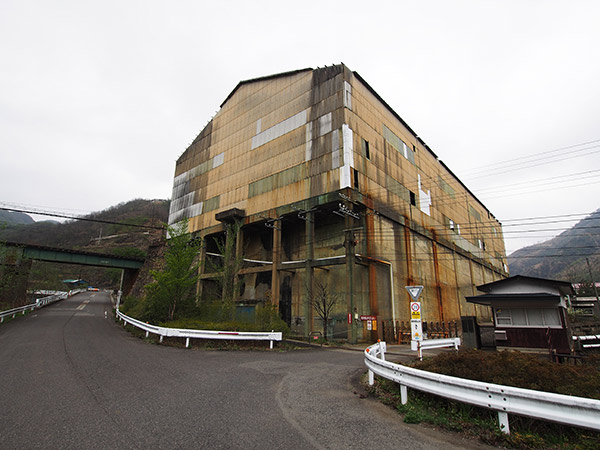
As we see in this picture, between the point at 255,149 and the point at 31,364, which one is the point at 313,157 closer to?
the point at 255,149

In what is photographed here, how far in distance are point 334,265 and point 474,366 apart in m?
21.9

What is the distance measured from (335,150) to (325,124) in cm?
325

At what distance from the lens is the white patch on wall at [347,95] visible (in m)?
29.1

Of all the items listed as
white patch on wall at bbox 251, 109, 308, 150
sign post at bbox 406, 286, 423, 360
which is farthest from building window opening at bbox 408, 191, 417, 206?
sign post at bbox 406, 286, 423, 360

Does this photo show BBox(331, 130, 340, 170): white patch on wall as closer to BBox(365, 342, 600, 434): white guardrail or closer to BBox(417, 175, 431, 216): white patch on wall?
BBox(417, 175, 431, 216): white patch on wall

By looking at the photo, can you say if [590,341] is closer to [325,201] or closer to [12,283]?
[325,201]

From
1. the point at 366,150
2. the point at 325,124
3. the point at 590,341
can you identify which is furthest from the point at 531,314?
the point at 325,124

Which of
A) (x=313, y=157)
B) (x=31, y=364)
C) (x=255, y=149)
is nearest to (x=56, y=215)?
(x=255, y=149)

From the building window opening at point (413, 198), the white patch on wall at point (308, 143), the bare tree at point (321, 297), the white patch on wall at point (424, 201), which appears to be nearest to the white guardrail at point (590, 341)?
the bare tree at point (321, 297)

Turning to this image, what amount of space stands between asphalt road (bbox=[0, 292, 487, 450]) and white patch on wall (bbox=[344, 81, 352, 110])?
78.7 ft

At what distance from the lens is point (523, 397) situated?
4.64 m

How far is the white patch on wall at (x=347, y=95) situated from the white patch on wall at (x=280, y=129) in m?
4.46

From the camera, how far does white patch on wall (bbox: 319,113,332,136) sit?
29281 millimetres

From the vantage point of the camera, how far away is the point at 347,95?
29531mm
